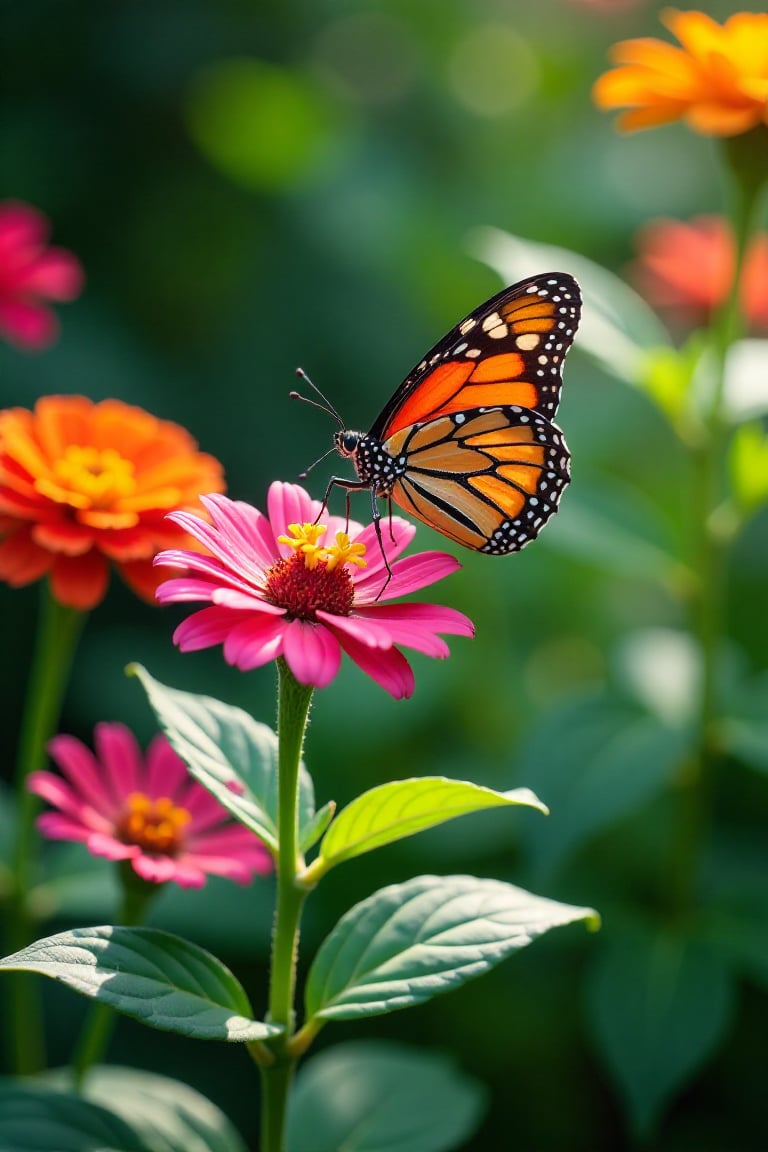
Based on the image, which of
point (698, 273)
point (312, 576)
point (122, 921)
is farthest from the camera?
point (698, 273)

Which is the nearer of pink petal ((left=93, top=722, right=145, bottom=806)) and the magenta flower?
pink petal ((left=93, top=722, right=145, bottom=806))

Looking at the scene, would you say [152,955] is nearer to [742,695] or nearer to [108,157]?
[742,695]

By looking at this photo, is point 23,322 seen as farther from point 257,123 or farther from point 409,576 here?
point 257,123

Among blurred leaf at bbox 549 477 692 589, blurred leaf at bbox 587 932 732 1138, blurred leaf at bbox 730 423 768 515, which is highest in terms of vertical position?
blurred leaf at bbox 730 423 768 515

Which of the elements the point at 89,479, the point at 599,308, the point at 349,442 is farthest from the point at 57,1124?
the point at 599,308

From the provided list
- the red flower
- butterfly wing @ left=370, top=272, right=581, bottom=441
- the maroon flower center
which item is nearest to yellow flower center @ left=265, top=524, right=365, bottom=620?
the maroon flower center

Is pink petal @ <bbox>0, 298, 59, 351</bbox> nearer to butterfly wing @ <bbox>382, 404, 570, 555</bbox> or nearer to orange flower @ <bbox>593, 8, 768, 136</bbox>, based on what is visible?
Result: butterfly wing @ <bbox>382, 404, 570, 555</bbox>

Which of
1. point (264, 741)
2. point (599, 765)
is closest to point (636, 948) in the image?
point (599, 765)

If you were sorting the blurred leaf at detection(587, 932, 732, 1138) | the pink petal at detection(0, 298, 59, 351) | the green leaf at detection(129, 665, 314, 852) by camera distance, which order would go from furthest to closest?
1. the pink petal at detection(0, 298, 59, 351)
2. the blurred leaf at detection(587, 932, 732, 1138)
3. the green leaf at detection(129, 665, 314, 852)
